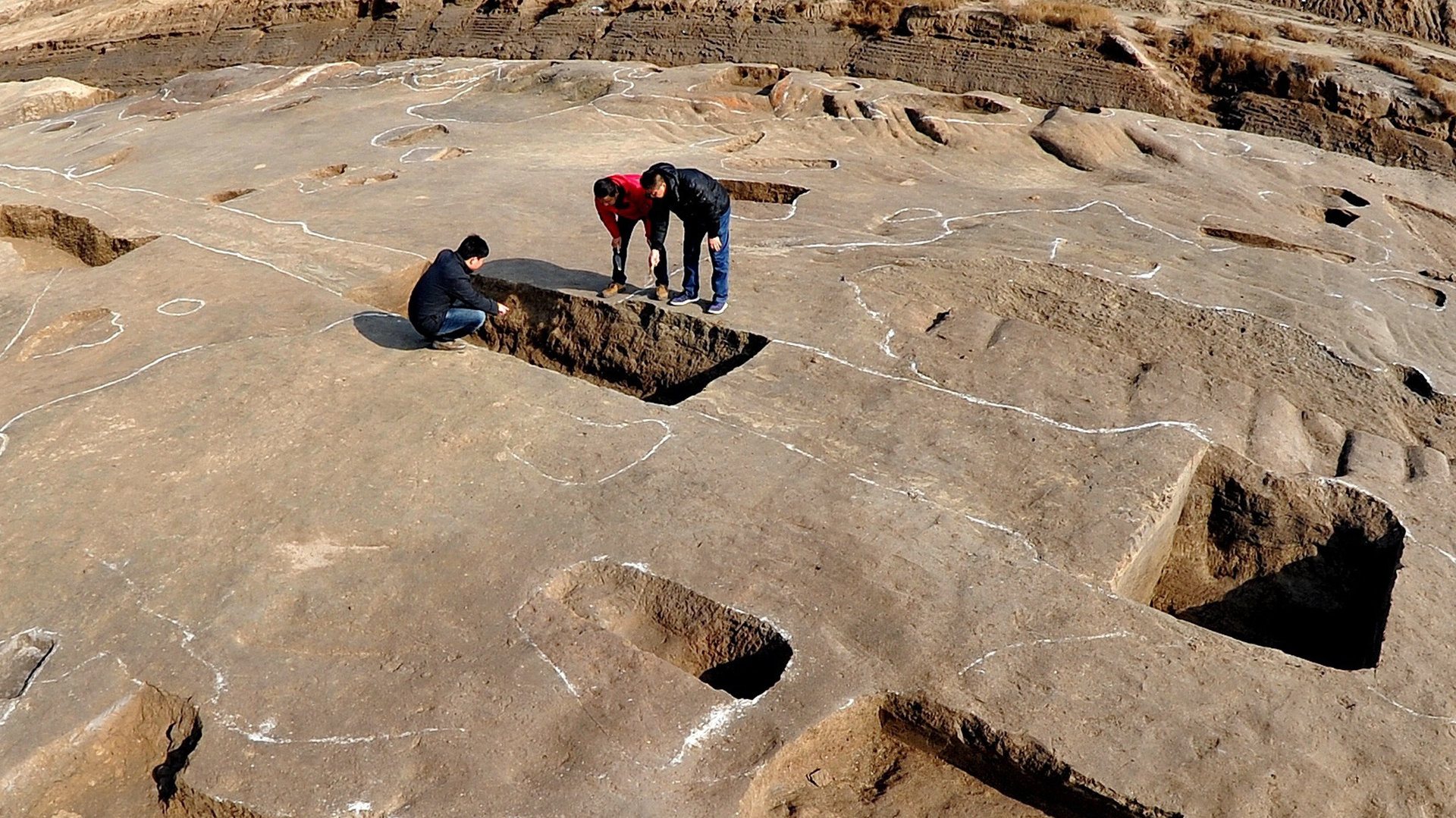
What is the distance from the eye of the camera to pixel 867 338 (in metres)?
7.20

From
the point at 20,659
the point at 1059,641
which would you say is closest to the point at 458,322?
the point at 20,659

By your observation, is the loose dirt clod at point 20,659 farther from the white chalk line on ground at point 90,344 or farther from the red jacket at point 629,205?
the red jacket at point 629,205

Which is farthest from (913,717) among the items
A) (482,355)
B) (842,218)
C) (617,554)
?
(842,218)

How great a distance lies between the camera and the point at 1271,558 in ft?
20.0

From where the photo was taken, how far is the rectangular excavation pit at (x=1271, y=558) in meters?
5.78

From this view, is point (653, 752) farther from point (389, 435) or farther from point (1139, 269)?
point (1139, 269)

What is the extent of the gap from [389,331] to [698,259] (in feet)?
7.50

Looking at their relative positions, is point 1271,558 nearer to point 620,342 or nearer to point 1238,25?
point 620,342

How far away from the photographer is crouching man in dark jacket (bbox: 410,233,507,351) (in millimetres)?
6691

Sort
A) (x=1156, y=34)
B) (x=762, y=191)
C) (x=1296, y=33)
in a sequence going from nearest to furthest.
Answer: (x=762, y=191)
(x=1156, y=34)
(x=1296, y=33)

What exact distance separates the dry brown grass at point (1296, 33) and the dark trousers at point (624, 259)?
15.0m

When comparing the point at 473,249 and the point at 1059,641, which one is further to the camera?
the point at 473,249

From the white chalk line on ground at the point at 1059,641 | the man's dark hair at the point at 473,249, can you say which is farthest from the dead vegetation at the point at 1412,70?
the man's dark hair at the point at 473,249

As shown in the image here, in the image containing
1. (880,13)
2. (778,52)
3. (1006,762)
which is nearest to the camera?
(1006,762)
